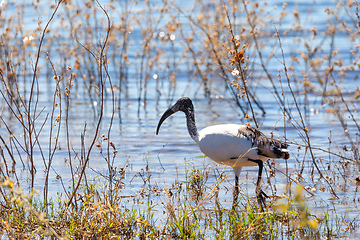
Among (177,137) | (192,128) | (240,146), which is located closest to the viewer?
(240,146)

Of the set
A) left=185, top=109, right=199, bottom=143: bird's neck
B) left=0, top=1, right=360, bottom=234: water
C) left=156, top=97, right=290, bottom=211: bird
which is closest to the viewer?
left=156, top=97, right=290, bottom=211: bird

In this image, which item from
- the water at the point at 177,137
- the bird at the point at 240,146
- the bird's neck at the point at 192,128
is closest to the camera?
the bird at the point at 240,146

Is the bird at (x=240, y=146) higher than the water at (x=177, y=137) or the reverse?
higher

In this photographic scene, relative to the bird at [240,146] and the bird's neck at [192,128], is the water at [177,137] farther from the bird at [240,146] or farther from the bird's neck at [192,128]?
the bird's neck at [192,128]

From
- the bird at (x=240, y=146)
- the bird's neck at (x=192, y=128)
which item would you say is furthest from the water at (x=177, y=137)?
the bird's neck at (x=192, y=128)

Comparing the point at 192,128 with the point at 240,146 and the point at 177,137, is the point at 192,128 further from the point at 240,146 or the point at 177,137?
the point at 177,137

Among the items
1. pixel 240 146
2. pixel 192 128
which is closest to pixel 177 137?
pixel 192 128

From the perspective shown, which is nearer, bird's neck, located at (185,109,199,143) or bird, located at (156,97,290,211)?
bird, located at (156,97,290,211)

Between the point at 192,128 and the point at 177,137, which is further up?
the point at 192,128

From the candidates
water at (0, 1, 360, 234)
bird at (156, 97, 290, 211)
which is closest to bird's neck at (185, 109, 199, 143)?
bird at (156, 97, 290, 211)

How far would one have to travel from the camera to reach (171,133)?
10125 mm

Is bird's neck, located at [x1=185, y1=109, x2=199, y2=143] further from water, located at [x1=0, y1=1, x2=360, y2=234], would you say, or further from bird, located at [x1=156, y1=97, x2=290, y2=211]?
water, located at [x1=0, y1=1, x2=360, y2=234]

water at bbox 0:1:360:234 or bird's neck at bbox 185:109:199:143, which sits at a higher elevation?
bird's neck at bbox 185:109:199:143

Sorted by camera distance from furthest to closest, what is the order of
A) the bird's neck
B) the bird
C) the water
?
the water < the bird's neck < the bird
